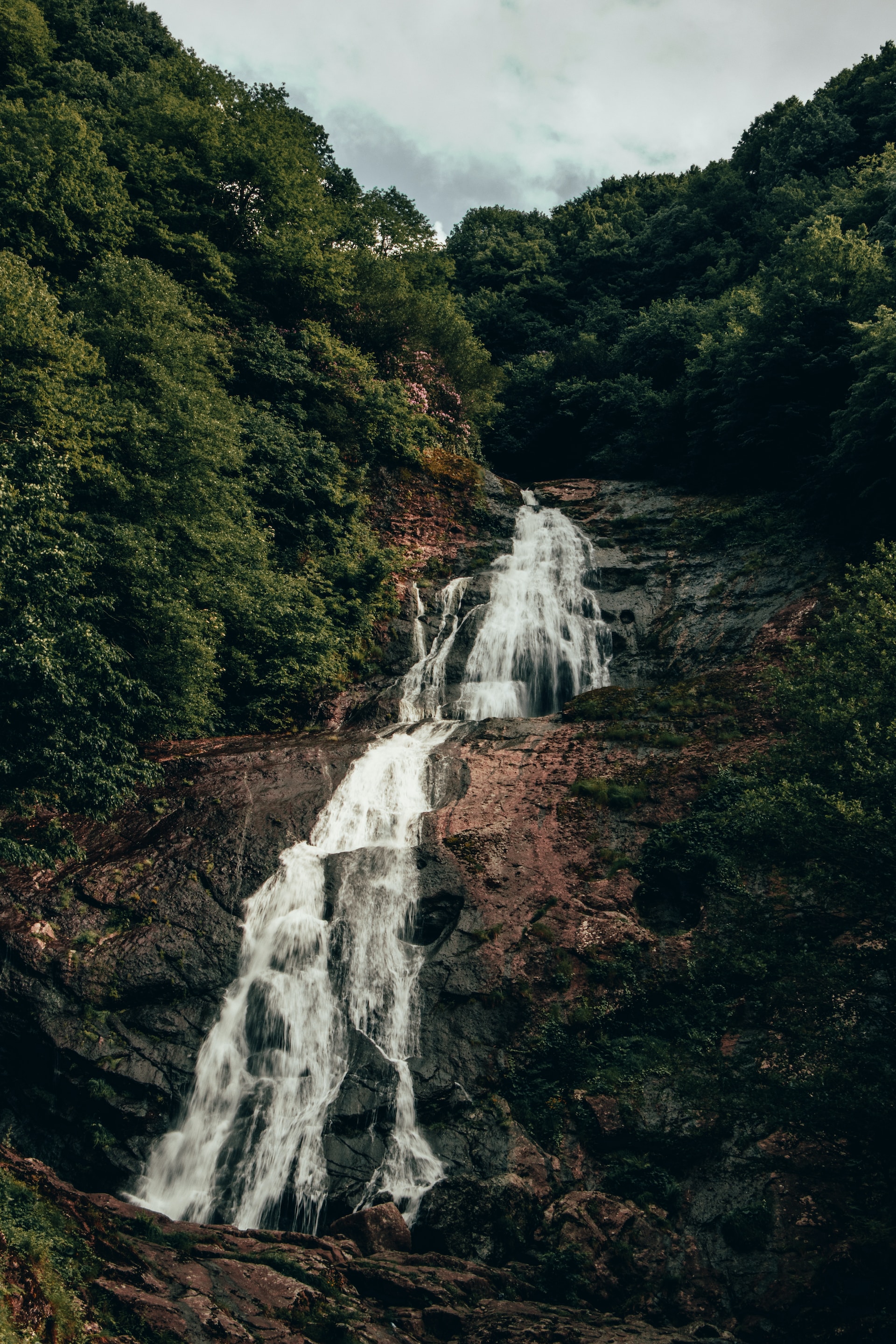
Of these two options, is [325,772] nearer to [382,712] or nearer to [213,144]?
[382,712]

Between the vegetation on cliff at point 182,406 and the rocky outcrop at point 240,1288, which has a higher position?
the vegetation on cliff at point 182,406

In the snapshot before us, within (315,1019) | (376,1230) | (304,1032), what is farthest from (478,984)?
(376,1230)

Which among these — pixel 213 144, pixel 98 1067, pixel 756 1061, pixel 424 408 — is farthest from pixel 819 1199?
pixel 213 144

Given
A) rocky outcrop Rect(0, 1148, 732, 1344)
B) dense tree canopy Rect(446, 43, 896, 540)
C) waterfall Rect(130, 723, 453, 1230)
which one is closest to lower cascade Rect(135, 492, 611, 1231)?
waterfall Rect(130, 723, 453, 1230)

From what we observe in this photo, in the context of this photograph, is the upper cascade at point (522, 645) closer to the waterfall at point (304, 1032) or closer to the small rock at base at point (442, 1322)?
the waterfall at point (304, 1032)

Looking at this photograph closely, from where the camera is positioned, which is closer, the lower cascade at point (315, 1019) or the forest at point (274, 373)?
the lower cascade at point (315, 1019)

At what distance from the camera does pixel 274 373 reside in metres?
25.0

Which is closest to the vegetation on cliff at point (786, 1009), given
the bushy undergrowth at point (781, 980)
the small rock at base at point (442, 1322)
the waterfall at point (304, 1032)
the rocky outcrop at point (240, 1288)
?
the bushy undergrowth at point (781, 980)

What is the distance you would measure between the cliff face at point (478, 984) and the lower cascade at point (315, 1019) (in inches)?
9.7

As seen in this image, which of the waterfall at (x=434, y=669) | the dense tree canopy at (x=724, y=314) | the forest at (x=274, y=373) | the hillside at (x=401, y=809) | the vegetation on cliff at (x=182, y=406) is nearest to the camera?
the hillside at (x=401, y=809)

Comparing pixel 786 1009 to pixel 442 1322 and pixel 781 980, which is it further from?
pixel 442 1322

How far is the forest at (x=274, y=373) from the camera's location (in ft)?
50.7

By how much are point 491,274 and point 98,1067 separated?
1728 inches

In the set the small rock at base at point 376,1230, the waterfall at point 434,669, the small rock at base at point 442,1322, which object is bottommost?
the small rock at base at point 442,1322
